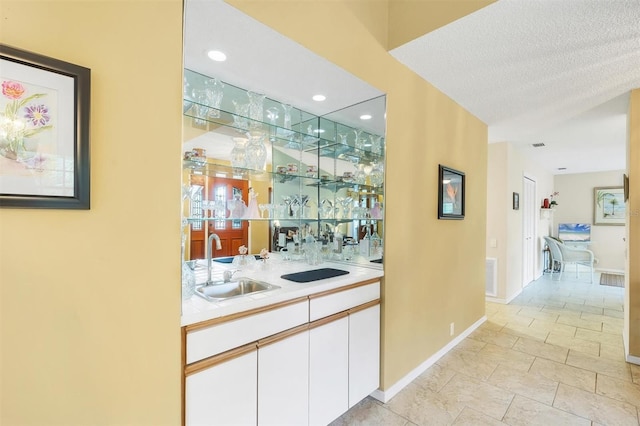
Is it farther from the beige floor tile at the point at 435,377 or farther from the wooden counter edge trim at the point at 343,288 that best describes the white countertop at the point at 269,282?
the beige floor tile at the point at 435,377

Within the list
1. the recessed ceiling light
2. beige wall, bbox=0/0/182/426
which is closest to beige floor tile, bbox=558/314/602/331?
beige wall, bbox=0/0/182/426

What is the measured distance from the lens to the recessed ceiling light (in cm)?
179

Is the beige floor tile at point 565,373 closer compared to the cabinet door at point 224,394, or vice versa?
the cabinet door at point 224,394

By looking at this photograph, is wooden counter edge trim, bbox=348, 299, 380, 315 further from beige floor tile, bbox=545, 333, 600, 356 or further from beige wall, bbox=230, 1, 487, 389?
beige floor tile, bbox=545, 333, 600, 356

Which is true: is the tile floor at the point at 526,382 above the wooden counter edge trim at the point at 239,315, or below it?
below

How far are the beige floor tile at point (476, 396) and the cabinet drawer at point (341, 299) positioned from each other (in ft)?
3.30

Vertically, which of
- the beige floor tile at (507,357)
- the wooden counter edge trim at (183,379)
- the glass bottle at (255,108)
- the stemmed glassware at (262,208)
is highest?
the glass bottle at (255,108)

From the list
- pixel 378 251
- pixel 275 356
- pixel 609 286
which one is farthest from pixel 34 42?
pixel 609 286

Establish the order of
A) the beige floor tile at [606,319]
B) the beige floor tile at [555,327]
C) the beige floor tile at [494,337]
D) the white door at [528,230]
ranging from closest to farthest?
1. the beige floor tile at [494,337]
2. the beige floor tile at [555,327]
3. the beige floor tile at [606,319]
4. the white door at [528,230]

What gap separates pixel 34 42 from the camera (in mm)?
938

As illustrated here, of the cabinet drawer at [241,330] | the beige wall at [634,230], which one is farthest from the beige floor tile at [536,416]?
the cabinet drawer at [241,330]

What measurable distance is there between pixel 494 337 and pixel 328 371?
8.41 ft

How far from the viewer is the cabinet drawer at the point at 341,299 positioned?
1870 millimetres

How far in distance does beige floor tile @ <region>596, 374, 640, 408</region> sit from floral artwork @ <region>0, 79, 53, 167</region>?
12.6ft
